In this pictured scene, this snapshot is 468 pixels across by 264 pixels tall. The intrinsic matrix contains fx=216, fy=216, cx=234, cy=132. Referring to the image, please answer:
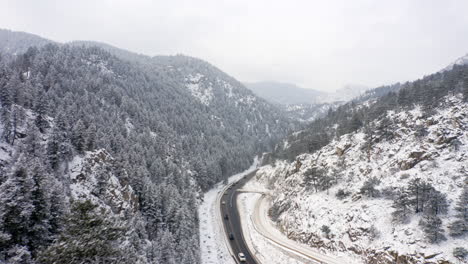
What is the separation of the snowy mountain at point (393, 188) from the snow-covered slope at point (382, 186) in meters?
0.13

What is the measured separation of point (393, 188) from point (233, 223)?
41.7 metres

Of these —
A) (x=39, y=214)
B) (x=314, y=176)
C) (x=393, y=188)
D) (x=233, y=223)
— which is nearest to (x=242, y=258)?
(x=233, y=223)

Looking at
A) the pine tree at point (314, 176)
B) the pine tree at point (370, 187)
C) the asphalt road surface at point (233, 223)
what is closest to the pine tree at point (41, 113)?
the asphalt road surface at point (233, 223)

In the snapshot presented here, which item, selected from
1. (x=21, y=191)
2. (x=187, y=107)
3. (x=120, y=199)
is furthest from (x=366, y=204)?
(x=187, y=107)

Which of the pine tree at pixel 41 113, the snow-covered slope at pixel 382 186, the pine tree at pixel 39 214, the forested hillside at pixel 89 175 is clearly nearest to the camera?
the forested hillside at pixel 89 175

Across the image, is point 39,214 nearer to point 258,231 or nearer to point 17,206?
point 17,206

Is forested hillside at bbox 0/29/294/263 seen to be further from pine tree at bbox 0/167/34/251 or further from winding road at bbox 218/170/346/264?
winding road at bbox 218/170/346/264

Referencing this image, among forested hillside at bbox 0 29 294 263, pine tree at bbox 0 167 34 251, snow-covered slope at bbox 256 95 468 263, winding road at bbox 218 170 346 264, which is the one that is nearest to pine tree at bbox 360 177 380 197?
snow-covered slope at bbox 256 95 468 263

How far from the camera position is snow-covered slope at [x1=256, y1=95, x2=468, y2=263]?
1428 inches

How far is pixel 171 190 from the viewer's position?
60875 mm

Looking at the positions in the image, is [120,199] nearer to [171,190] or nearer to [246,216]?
[171,190]

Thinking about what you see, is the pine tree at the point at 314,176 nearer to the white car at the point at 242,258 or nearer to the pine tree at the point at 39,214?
the white car at the point at 242,258

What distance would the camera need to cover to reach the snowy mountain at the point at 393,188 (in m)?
34.8

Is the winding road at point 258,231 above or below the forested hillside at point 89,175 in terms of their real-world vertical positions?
below
